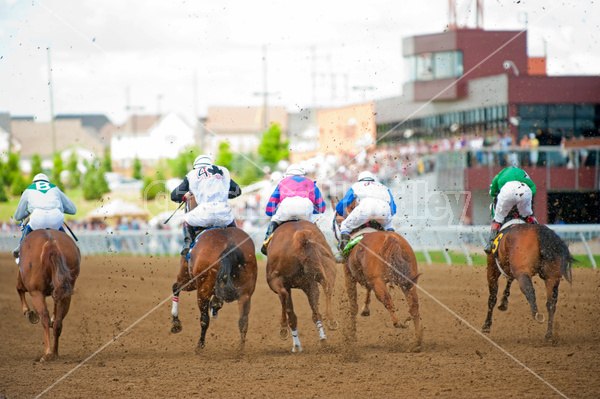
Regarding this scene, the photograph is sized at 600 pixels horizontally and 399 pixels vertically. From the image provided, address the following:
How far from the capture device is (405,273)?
840 centimetres

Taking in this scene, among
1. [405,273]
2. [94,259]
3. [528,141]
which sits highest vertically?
[528,141]

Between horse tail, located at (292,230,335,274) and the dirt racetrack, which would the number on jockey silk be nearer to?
horse tail, located at (292,230,335,274)

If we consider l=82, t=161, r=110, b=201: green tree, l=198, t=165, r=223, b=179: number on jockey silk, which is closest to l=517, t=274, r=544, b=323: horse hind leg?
l=198, t=165, r=223, b=179: number on jockey silk

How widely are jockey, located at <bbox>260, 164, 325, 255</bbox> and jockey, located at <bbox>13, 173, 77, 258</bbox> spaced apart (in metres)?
2.67

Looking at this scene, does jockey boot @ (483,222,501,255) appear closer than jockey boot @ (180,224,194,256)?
No

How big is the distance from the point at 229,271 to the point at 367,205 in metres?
1.95

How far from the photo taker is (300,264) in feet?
27.9

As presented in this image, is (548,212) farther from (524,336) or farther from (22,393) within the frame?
(22,393)

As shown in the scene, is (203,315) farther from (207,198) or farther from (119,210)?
(119,210)

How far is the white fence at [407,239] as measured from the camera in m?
17.4

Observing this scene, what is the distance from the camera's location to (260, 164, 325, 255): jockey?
9.01 meters

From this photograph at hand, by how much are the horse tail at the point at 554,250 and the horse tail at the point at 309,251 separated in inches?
98.1

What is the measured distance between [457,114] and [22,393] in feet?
92.3

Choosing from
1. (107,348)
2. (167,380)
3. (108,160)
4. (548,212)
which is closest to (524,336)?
(167,380)
